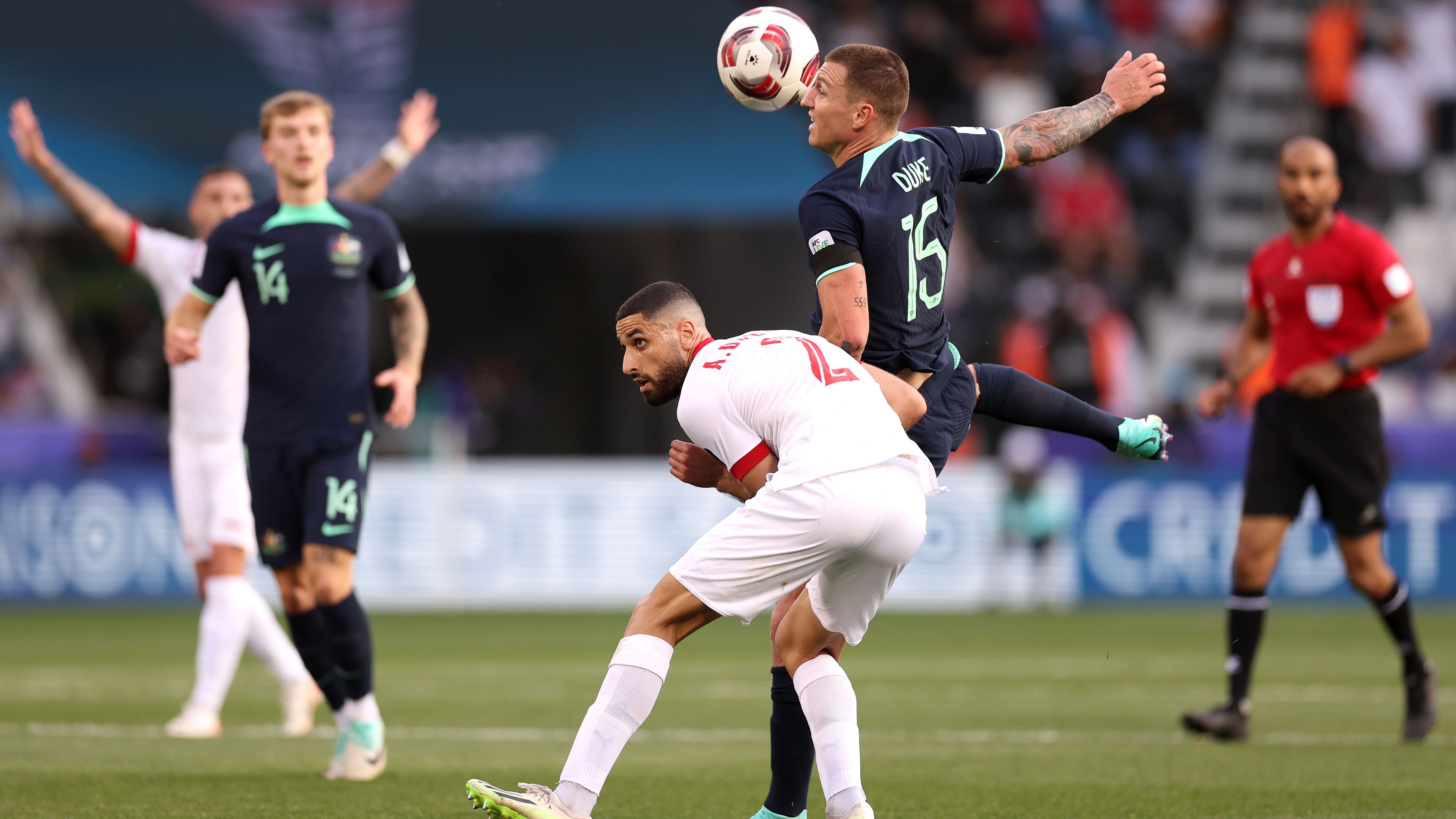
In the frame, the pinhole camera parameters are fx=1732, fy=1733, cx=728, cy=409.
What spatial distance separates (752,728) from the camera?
27.0ft

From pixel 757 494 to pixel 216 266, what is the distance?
9.39 ft

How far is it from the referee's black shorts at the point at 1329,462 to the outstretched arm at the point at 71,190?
5.43m

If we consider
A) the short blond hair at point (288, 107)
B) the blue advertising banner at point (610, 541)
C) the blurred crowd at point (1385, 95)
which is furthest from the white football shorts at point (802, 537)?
the blurred crowd at point (1385, 95)

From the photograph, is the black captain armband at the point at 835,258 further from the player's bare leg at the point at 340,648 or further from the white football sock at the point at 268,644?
the white football sock at the point at 268,644

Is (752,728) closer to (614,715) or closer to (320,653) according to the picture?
(320,653)

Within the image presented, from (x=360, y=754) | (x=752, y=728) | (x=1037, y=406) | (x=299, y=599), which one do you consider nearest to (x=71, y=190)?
(x=299, y=599)

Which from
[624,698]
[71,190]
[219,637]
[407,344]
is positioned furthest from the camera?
[219,637]

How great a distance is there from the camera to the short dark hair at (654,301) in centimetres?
483

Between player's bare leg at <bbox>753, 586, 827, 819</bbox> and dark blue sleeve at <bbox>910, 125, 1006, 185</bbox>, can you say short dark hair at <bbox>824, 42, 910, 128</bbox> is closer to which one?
dark blue sleeve at <bbox>910, 125, 1006, 185</bbox>

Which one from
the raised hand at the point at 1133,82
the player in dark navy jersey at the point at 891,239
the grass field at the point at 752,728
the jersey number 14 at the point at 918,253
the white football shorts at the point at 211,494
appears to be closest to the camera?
the player in dark navy jersey at the point at 891,239

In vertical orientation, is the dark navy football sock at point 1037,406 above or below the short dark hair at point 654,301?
below

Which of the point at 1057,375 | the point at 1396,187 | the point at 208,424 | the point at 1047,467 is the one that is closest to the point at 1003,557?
the point at 1047,467

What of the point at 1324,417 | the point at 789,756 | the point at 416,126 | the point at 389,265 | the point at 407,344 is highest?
the point at 416,126

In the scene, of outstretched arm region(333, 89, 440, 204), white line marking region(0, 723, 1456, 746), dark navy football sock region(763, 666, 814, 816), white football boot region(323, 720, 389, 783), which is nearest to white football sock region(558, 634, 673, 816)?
dark navy football sock region(763, 666, 814, 816)
